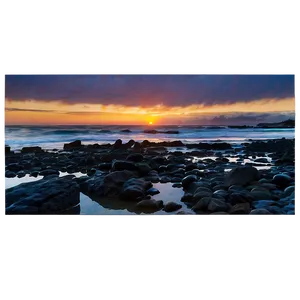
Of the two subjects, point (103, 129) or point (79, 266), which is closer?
point (79, 266)

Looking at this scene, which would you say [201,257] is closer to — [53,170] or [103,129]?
[103,129]

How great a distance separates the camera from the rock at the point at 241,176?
3.09 m

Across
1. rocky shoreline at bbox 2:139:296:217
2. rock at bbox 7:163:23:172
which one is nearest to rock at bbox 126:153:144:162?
rocky shoreline at bbox 2:139:296:217

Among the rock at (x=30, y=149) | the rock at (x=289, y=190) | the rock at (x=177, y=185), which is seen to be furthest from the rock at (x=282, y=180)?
the rock at (x=30, y=149)

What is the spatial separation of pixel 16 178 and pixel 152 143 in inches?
67.7

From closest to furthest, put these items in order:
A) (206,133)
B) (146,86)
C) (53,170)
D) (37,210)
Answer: (37,210) → (146,86) → (206,133) → (53,170)

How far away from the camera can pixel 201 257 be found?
1602 mm

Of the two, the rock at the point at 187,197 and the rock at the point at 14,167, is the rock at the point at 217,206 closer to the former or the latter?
the rock at the point at 187,197

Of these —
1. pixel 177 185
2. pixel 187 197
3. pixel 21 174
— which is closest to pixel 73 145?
pixel 21 174

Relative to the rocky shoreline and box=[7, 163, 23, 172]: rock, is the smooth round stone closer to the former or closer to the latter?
the rocky shoreline
